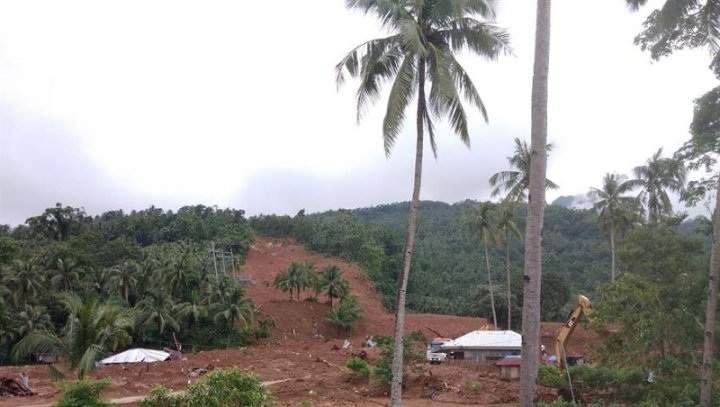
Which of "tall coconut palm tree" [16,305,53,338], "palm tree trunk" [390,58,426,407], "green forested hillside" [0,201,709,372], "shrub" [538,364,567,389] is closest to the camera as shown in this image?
"palm tree trunk" [390,58,426,407]

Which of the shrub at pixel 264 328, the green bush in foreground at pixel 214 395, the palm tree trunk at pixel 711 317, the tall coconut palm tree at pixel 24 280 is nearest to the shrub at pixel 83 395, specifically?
the green bush in foreground at pixel 214 395

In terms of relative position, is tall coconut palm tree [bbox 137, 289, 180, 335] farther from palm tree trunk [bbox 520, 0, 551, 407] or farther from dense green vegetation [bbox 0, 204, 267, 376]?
palm tree trunk [bbox 520, 0, 551, 407]

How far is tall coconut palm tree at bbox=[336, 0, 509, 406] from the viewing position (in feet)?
41.8

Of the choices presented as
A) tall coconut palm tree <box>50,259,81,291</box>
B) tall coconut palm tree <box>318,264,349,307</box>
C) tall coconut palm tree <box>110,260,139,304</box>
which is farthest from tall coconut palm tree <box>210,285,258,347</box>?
tall coconut palm tree <box>50,259,81,291</box>

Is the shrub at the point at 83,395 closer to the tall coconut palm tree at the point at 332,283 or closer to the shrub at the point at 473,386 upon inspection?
the shrub at the point at 473,386

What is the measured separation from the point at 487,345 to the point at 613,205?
48.5 ft

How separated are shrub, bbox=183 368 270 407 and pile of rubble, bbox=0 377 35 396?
16.5 m

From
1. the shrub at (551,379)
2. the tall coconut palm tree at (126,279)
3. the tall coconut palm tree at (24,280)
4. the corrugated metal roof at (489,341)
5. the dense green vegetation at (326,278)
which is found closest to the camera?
the dense green vegetation at (326,278)

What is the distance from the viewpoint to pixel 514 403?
20500 mm

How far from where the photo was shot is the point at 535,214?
7.74m

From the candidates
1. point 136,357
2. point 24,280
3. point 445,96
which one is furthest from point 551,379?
point 24,280

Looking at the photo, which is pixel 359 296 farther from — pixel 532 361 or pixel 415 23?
pixel 532 361

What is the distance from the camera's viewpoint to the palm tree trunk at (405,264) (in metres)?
12.2

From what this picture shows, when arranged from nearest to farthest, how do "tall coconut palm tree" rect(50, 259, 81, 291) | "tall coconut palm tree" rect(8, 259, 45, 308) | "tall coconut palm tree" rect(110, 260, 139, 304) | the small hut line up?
the small hut → "tall coconut palm tree" rect(8, 259, 45, 308) → "tall coconut palm tree" rect(50, 259, 81, 291) → "tall coconut palm tree" rect(110, 260, 139, 304)
